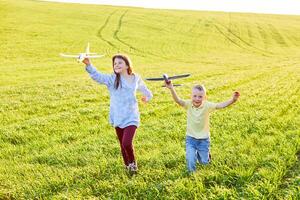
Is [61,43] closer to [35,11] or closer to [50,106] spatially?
[35,11]

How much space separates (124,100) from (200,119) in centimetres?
126

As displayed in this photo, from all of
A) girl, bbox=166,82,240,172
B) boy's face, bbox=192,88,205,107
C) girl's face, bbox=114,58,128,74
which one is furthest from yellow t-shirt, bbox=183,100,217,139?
girl's face, bbox=114,58,128,74

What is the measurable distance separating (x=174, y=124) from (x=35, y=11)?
210ft

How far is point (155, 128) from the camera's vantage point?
35.0ft

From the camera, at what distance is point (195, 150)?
7.11 meters

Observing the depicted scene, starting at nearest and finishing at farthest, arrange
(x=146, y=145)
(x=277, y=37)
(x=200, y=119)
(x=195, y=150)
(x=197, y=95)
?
(x=197, y=95) → (x=200, y=119) → (x=195, y=150) → (x=146, y=145) → (x=277, y=37)

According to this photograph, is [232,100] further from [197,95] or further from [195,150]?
[195,150]

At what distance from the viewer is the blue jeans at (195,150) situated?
6.91m

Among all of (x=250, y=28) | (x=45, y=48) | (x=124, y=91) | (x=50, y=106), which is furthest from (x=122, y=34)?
(x=124, y=91)

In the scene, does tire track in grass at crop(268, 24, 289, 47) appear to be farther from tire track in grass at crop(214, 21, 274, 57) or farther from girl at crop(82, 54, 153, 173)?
girl at crop(82, 54, 153, 173)

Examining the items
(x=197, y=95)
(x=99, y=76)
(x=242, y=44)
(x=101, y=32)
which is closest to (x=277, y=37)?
(x=242, y=44)

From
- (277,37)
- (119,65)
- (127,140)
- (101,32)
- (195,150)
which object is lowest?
(277,37)

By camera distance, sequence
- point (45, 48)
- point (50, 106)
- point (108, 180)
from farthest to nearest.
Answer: point (45, 48) → point (50, 106) → point (108, 180)

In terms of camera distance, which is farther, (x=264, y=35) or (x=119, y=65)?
(x=264, y=35)
